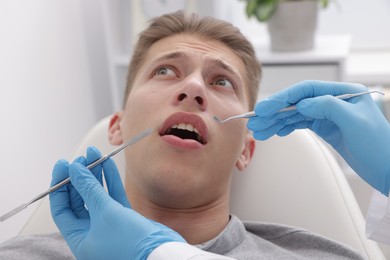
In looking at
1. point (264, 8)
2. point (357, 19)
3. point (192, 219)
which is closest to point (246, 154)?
point (192, 219)

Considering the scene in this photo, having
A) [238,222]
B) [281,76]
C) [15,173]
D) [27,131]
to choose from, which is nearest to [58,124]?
[27,131]

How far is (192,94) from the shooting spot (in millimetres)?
1294

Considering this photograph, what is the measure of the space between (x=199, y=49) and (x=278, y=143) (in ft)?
1.19

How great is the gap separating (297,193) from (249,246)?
25 centimetres

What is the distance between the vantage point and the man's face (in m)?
1.28

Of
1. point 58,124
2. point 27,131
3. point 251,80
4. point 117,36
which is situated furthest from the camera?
point 117,36

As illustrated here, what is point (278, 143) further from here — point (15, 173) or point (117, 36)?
point (117, 36)

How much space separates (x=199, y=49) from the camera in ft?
4.74

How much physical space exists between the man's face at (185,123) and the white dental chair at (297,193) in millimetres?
103

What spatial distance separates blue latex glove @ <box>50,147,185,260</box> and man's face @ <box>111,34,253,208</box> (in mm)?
114

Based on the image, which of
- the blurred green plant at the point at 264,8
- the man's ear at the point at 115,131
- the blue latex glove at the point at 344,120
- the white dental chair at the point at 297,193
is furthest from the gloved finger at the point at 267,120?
the blurred green plant at the point at 264,8

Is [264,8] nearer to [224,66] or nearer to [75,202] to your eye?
[224,66]

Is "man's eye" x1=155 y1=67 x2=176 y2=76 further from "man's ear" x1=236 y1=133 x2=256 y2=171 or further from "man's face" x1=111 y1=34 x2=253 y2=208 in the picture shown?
"man's ear" x1=236 y1=133 x2=256 y2=171

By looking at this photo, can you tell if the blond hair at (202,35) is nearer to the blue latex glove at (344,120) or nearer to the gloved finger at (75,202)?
the blue latex glove at (344,120)
